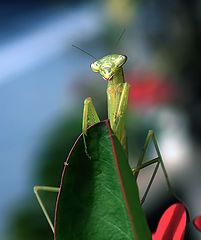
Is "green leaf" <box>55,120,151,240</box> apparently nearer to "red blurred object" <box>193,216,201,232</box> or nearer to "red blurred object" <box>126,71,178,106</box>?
"red blurred object" <box>193,216,201,232</box>

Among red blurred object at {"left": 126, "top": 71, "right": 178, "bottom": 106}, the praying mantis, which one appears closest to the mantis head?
the praying mantis

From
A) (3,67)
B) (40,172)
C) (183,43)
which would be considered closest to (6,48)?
(3,67)

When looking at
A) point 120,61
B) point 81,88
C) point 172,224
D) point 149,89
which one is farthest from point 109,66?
point 81,88

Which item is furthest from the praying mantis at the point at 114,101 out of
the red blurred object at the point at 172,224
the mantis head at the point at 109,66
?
the red blurred object at the point at 172,224

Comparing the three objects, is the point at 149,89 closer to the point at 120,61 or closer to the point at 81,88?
the point at 81,88

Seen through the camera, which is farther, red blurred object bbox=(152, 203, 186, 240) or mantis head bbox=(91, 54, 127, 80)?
mantis head bbox=(91, 54, 127, 80)

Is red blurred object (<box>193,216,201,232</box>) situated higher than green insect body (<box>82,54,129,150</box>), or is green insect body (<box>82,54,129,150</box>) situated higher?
green insect body (<box>82,54,129,150</box>)
